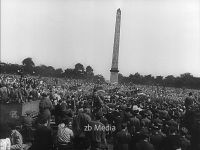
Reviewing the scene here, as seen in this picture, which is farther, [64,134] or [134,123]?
[134,123]

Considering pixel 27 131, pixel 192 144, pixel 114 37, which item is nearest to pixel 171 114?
pixel 192 144

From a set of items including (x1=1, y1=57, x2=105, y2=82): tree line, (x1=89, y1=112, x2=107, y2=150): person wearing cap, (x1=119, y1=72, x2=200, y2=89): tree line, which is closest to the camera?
(x1=89, y1=112, x2=107, y2=150): person wearing cap

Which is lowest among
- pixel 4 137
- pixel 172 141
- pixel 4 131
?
pixel 172 141

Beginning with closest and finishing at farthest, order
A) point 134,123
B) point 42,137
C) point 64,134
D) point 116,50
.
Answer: point 42,137
point 64,134
point 134,123
point 116,50

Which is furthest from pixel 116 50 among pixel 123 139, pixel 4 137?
pixel 4 137

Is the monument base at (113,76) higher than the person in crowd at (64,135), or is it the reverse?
the monument base at (113,76)

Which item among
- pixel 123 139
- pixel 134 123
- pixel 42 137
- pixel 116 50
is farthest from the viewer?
pixel 116 50

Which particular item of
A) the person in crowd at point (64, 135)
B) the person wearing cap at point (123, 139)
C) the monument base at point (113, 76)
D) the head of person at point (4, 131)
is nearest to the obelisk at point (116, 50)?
the monument base at point (113, 76)

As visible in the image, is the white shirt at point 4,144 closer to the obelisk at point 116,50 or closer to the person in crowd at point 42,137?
the person in crowd at point 42,137

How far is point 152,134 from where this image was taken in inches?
454

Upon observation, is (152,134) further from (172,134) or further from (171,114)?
(171,114)

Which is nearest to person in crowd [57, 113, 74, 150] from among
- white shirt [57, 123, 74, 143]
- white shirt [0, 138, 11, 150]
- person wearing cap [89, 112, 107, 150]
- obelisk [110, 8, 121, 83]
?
white shirt [57, 123, 74, 143]

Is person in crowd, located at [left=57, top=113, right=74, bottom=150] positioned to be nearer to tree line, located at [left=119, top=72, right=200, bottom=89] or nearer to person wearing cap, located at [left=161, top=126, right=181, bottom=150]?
person wearing cap, located at [left=161, top=126, right=181, bottom=150]

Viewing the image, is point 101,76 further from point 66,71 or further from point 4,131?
point 4,131
